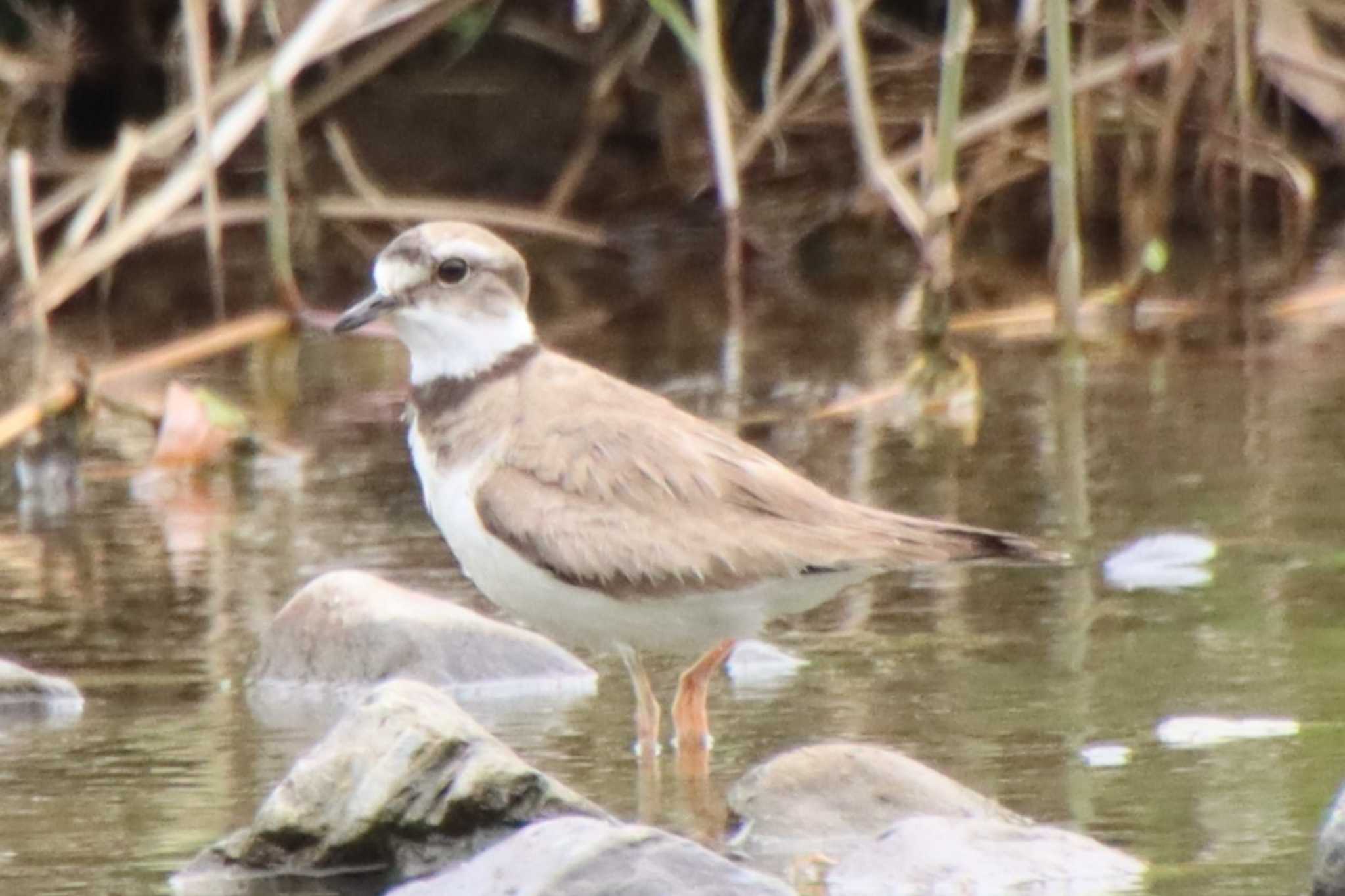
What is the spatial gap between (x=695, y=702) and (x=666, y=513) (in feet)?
1.25

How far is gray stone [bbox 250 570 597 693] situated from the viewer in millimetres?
5914

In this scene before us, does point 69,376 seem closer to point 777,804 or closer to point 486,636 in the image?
point 486,636

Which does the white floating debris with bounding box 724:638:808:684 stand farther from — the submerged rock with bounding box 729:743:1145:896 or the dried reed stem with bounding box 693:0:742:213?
the dried reed stem with bounding box 693:0:742:213

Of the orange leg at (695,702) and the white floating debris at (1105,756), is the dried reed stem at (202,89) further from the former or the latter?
the white floating debris at (1105,756)

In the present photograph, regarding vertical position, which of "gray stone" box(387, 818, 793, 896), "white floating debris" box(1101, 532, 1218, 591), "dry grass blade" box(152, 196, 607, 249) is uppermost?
"dry grass blade" box(152, 196, 607, 249)

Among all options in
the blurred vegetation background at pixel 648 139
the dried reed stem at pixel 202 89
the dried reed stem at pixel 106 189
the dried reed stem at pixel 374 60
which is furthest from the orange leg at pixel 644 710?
the dried reed stem at pixel 374 60

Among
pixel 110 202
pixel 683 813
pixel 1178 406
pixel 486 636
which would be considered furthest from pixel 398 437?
pixel 683 813

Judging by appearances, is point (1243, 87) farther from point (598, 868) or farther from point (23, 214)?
point (598, 868)

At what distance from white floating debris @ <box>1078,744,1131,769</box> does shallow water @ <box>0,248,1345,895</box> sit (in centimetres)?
2

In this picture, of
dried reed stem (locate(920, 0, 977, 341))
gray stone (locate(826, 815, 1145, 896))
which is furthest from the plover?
dried reed stem (locate(920, 0, 977, 341))

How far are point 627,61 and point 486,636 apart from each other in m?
7.30

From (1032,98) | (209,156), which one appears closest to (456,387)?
(209,156)

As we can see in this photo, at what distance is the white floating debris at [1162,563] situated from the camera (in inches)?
259

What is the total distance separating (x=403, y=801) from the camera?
14.9 feet
